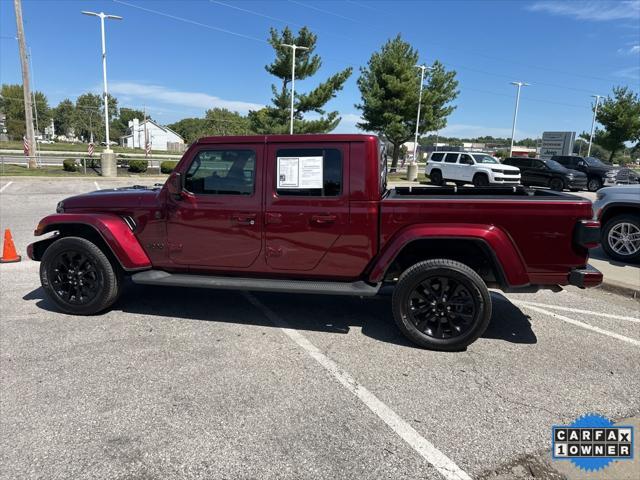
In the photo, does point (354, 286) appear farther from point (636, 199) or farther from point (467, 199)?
point (636, 199)

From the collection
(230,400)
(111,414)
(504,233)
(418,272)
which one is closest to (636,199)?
(504,233)

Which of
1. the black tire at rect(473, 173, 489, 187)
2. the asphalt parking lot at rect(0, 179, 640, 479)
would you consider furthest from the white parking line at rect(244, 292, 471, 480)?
the black tire at rect(473, 173, 489, 187)

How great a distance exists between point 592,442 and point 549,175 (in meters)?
23.4

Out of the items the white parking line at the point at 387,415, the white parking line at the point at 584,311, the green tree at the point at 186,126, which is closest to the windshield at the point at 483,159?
the white parking line at the point at 584,311

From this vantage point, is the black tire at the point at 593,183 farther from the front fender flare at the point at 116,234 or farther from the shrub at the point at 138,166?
the front fender flare at the point at 116,234

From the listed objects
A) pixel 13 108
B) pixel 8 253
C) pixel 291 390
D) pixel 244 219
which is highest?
pixel 13 108

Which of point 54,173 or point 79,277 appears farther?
point 54,173

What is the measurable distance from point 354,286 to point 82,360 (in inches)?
92.6

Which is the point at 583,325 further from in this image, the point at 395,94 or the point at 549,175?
the point at 395,94

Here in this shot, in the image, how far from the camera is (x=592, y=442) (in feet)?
9.07

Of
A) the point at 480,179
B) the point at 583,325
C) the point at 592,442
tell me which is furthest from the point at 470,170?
the point at 592,442

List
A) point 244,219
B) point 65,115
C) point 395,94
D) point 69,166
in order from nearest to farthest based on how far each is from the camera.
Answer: point 244,219 → point 69,166 → point 395,94 → point 65,115

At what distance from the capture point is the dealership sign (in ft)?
127

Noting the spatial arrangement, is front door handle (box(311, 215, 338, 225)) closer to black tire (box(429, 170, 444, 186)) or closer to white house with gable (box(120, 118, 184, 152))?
black tire (box(429, 170, 444, 186))
